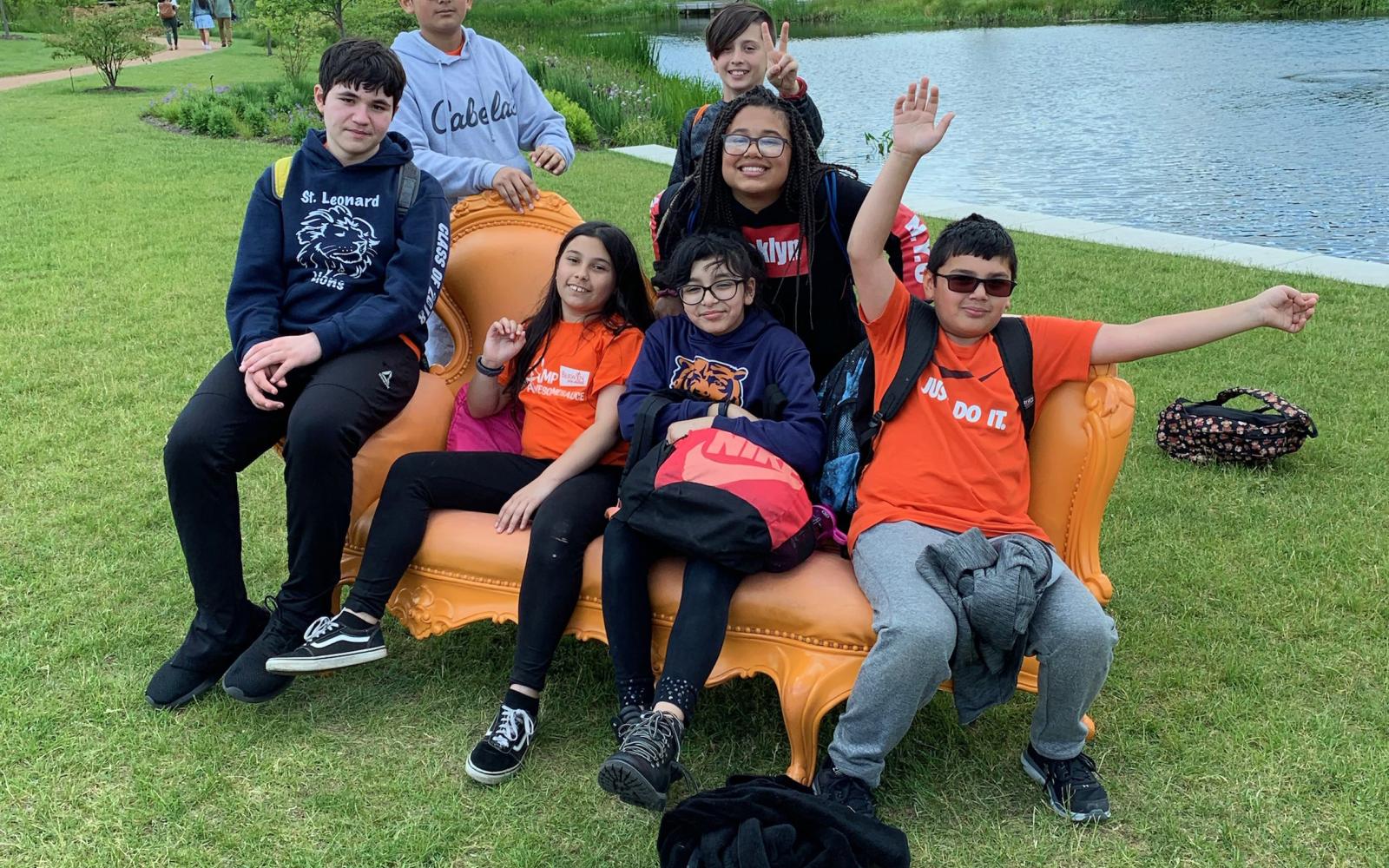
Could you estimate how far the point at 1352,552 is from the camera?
4.21 meters

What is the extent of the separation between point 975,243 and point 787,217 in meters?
0.69

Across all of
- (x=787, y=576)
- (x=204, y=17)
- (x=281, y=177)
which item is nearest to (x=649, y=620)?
(x=787, y=576)

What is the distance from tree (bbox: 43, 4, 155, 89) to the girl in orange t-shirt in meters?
17.8

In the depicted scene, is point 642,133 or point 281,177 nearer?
point 281,177

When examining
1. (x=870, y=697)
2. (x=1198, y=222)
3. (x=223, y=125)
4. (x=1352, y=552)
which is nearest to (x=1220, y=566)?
(x=1352, y=552)

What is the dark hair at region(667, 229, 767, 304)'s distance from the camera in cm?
327

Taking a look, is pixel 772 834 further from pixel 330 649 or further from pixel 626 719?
pixel 330 649

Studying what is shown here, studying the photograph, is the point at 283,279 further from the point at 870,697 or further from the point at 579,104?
the point at 579,104

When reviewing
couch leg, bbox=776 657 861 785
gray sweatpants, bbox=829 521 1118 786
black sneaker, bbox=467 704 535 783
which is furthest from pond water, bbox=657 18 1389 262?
black sneaker, bbox=467 704 535 783

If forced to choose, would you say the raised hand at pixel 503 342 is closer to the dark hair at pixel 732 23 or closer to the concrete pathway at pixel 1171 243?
the dark hair at pixel 732 23

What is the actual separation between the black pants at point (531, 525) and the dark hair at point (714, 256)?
2.02 feet

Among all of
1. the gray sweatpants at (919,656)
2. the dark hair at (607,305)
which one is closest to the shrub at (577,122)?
the dark hair at (607,305)

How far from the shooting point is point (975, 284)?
119 inches

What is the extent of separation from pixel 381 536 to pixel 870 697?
4.75 ft
